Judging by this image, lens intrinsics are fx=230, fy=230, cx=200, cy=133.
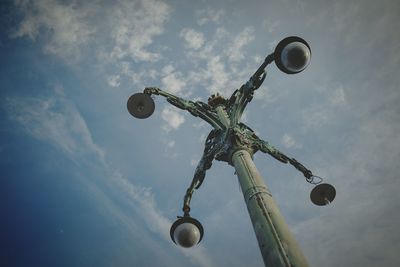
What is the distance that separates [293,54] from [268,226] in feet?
9.98

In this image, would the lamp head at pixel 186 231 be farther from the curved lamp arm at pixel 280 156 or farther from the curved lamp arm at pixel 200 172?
the curved lamp arm at pixel 280 156

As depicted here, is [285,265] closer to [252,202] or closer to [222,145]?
[252,202]

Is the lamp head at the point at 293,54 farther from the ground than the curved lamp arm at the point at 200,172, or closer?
farther from the ground

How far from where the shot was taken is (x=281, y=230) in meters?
2.77

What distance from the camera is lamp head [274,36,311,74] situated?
4.18 metres

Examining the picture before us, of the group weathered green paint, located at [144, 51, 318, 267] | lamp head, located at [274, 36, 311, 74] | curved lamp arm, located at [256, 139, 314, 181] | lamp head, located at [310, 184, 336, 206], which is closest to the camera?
weathered green paint, located at [144, 51, 318, 267]

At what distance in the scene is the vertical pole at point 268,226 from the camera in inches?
99.4

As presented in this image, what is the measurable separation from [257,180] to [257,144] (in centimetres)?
115

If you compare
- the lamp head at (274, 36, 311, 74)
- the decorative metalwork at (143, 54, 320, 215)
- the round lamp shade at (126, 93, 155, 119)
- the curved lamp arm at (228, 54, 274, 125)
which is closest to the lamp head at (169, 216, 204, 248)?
the decorative metalwork at (143, 54, 320, 215)

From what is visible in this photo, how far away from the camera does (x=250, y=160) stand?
3.94 metres

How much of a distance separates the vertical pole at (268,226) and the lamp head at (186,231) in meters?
1.18

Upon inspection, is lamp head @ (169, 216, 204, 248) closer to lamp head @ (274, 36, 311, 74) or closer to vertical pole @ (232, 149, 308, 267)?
A: vertical pole @ (232, 149, 308, 267)

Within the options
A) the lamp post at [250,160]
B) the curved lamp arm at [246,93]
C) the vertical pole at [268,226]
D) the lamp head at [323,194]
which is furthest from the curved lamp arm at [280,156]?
the vertical pole at [268,226]

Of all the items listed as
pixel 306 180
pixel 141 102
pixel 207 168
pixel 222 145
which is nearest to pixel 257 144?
pixel 222 145
